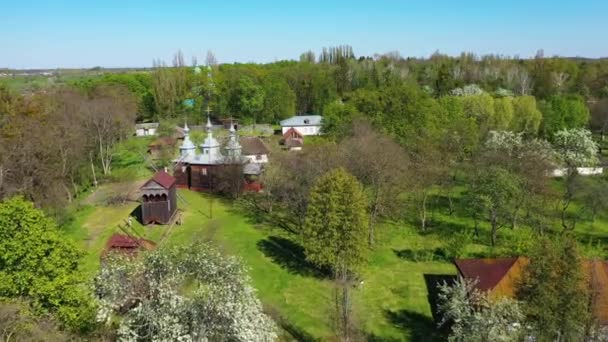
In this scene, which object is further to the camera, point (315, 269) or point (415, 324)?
point (315, 269)

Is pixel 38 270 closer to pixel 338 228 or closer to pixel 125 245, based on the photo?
pixel 125 245

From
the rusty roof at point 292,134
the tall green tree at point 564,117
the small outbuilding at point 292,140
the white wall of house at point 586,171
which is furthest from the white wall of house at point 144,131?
the tall green tree at point 564,117

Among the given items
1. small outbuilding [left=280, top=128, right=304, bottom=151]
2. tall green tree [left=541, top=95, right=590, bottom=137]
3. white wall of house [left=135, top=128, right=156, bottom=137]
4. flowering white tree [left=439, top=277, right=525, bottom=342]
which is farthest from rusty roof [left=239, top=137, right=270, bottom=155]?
tall green tree [left=541, top=95, right=590, bottom=137]

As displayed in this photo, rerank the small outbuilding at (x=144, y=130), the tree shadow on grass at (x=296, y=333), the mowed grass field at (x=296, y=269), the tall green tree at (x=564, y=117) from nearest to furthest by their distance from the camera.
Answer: the tree shadow on grass at (x=296, y=333) < the mowed grass field at (x=296, y=269) < the tall green tree at (x=564, y=117) < the small outbuilding at (x=144, y=130)

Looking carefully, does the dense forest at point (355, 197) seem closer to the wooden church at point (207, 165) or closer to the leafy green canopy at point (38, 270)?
the leafy green canopy at point (38, 270)

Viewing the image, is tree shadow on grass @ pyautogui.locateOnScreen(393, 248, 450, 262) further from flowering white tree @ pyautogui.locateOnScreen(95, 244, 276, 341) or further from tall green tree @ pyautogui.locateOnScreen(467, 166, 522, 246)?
flowering white tree @ pyautogui.locateOnScreen(95, 244, 276, 341)

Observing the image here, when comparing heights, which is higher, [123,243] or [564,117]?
[564,117]

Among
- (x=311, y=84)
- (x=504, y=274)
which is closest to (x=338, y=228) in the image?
(x=504, y=274)
